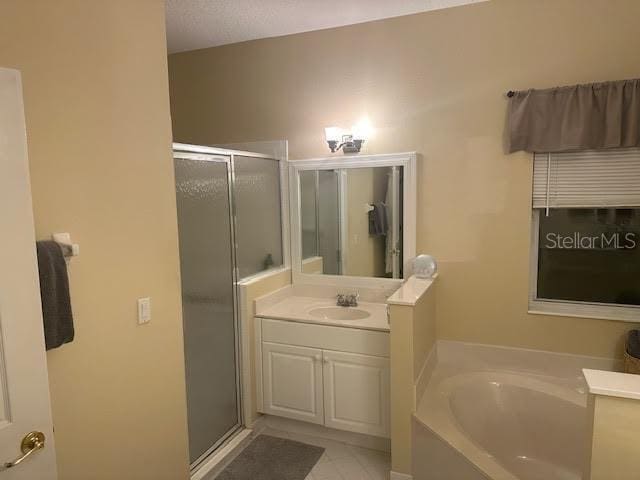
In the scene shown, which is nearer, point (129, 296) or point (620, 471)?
point (620, 471)

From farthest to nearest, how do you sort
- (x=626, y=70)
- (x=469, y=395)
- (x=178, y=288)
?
(x=469, y=395) → (x=626, y=70) → (x=178, y=288)

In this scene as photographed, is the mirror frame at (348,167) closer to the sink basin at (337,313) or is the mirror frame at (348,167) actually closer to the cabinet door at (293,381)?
the sink basin at (337,313)

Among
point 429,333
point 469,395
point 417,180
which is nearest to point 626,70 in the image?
point 417,180

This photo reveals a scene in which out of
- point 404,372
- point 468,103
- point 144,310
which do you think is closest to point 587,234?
point 468,103

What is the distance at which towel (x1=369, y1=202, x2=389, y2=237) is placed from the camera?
3.10m

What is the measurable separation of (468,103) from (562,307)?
1444 mm

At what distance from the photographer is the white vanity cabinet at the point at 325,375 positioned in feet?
8.61

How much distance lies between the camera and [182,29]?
3043 mm

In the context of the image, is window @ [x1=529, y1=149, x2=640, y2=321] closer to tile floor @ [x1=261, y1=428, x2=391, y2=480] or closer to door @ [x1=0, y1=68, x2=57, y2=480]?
tile floor @ [x1=261, y1=428, x2=391, y2=480]

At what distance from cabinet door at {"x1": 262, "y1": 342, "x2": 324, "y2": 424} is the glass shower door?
0.74 feet

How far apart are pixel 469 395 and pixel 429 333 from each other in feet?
1.42

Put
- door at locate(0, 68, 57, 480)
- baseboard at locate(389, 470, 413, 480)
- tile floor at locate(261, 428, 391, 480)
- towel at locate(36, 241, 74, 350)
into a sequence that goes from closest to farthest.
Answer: door at locate(0, 68, 57, 480) → towel at locate(36, 241, 74, 350) → baseboard at locate(389, 470, 413, 480) → tile floor at locate(261, 428, 391, 480)

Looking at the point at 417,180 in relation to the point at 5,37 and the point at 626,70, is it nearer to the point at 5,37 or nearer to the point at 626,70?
the point at 626,70

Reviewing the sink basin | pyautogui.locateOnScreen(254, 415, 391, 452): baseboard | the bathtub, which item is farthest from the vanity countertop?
pyautogui.locateOnScreen(254, 415, 391, 452): baseboard
